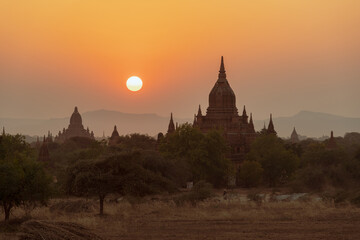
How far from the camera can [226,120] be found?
74125mm

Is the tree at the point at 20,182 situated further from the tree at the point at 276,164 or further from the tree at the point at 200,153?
the tree at the point at 276,164

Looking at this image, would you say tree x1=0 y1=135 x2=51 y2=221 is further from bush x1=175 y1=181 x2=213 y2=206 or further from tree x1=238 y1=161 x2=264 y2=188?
tree x1=238 y1=161 x2=264 y2=188

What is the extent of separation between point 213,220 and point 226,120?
153 feet

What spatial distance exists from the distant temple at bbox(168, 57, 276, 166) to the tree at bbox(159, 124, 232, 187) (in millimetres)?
12117

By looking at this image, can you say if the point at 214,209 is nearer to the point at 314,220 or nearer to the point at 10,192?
the point at 314,220

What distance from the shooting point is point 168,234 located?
24062 millimetres

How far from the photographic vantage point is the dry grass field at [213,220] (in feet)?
77.9

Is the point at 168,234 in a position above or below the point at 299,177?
below

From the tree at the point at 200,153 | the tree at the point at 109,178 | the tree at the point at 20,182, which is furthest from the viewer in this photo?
the tree at the point at 200,153

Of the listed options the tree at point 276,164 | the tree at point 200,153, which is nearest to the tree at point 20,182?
the tree at point 200,153

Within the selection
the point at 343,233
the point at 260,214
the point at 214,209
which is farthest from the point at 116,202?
the point at 343,233

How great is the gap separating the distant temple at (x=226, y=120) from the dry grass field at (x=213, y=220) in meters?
32.9

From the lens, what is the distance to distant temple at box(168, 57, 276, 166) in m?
69.7

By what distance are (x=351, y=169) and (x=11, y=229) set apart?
111 ft
